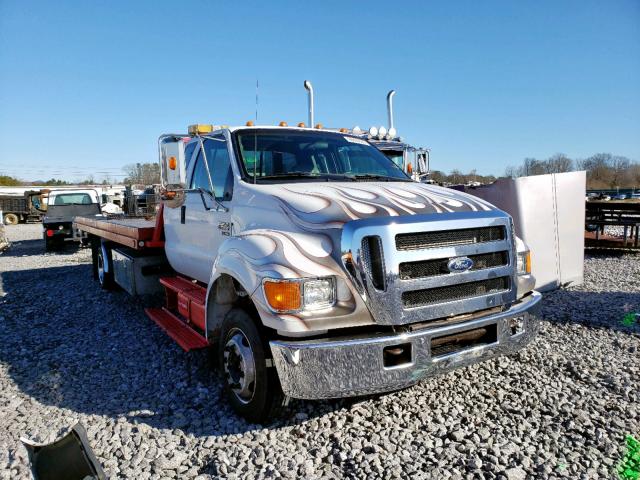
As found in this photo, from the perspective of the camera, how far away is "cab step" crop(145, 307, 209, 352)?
151 inches

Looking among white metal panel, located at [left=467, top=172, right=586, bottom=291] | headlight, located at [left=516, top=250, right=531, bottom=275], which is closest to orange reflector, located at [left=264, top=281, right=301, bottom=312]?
headlight, located at [left=516, top=250, right=531, bottom=275]

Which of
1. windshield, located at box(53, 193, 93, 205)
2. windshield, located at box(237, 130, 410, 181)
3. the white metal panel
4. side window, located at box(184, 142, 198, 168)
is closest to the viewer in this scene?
windshield, located at box(237, 130, 410, 181)

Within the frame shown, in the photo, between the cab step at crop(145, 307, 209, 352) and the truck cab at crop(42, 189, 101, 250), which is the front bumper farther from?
the truck cab at crop(42, 189, 101, 250)

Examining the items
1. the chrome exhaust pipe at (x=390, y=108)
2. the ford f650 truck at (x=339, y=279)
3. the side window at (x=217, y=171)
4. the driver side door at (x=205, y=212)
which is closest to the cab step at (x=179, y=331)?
the ford f650 truck at (x=339, y=279)

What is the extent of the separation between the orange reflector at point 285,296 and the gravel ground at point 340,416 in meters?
0.92

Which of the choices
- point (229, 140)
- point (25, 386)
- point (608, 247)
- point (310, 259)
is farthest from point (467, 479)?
point (608, 247)

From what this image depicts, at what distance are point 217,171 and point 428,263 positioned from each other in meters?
2.17

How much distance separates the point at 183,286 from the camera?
15.4ft

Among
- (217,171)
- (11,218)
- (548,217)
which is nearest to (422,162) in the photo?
(548,217)

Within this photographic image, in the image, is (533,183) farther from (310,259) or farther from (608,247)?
(608,247)

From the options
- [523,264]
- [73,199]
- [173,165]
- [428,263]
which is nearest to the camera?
[428,263]

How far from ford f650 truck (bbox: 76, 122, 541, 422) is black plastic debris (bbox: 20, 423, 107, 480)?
3.41 feet

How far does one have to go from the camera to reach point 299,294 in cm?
266

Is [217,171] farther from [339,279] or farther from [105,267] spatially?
[105,267]
